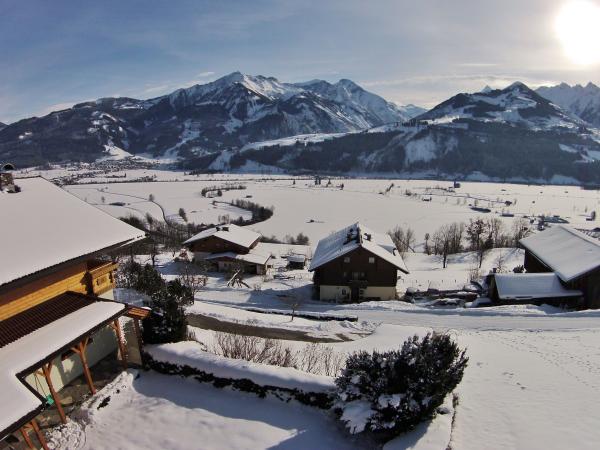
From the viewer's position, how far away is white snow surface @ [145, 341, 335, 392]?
13.3 m

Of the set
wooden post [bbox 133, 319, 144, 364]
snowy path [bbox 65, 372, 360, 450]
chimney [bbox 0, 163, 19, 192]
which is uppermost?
chimney [bbox 0, 163, 19, 192]

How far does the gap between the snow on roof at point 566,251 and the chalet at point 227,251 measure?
3459 cm

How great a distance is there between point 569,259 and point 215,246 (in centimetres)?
4490

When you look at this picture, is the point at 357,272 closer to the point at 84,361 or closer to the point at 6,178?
the point at 84,361

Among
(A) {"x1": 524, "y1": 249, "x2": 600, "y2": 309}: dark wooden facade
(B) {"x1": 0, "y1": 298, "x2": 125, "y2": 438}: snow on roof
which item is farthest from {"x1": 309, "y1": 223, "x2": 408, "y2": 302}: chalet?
(B) {"x1": 0, "y1": 298, "x2": 125, "y2": 438}: snow on roof

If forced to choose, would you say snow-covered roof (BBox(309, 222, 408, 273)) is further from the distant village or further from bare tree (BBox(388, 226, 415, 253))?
bare tree (BBox(388, 226, 415, 253))

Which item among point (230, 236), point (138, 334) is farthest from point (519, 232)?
point (138, 334)

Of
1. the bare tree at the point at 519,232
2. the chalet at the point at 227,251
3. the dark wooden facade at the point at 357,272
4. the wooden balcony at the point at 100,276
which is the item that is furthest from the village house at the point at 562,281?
→ the bare tree at the point at 519,232

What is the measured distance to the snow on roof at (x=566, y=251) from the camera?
35531 millimetres

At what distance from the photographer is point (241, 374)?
1397 cm

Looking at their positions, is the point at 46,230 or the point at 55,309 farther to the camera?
the point at 46,230

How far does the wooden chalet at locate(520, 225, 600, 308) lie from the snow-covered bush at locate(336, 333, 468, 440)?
1194 inches

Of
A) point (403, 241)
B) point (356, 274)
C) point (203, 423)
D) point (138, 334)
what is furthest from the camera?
point (403, 241)

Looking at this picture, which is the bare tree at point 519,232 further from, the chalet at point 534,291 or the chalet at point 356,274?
the chalet at point 356,274
